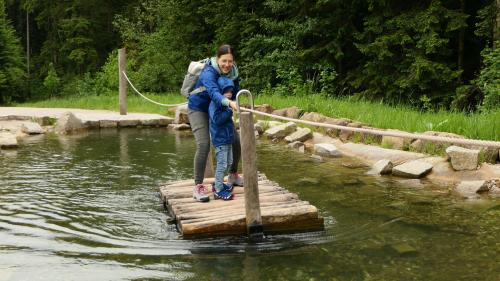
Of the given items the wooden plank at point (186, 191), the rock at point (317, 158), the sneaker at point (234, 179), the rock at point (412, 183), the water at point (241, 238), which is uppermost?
the sneaker at point (234, 179)

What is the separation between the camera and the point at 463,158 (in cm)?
736

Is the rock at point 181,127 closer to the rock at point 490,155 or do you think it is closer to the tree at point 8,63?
the rock at point 490,155

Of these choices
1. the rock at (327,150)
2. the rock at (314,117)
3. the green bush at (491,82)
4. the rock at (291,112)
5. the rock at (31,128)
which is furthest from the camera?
the rock at (31,128)

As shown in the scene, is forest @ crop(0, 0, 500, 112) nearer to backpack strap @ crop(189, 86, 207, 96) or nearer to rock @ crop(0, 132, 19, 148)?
backpack strap @ crop(189, 86, 207, 96)

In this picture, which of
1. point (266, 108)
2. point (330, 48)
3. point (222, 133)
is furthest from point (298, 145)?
point (330, 48)

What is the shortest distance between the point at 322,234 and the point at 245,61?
50.6 feet

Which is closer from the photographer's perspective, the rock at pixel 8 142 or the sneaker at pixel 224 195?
the sneaker at pixel 224 195

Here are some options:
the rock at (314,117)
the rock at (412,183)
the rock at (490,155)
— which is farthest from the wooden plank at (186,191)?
the rock at (314,117)

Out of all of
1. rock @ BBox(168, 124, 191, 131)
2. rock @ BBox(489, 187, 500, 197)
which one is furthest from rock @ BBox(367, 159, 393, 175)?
rock @ BBox(168, 124, 191, 131)

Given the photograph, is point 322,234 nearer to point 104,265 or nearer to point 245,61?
point 104,265

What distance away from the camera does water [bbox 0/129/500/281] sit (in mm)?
4309

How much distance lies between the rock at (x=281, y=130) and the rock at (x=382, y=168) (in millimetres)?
3453

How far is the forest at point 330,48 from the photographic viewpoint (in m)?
13.6

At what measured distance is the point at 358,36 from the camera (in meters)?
16.0
